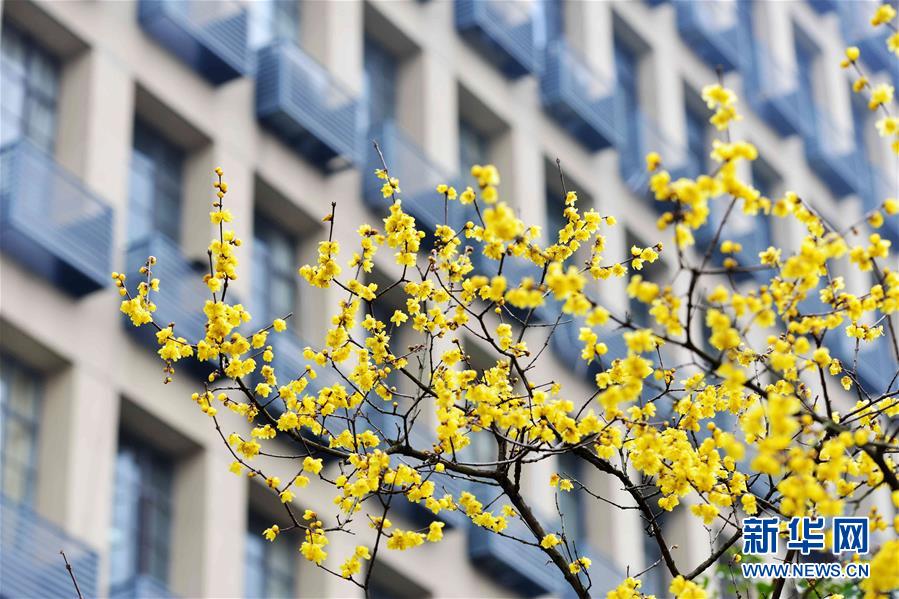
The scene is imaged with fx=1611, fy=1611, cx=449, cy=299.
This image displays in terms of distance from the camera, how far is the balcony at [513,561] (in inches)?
1016

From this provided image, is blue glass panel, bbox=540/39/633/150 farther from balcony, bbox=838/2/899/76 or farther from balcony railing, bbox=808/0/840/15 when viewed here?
balcony, bbox=838/2/899/76

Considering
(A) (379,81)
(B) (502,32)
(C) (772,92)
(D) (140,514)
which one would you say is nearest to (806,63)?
(C) (772,92)

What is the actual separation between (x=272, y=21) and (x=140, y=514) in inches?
365

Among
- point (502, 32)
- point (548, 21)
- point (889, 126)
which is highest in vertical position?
point (548, 21)

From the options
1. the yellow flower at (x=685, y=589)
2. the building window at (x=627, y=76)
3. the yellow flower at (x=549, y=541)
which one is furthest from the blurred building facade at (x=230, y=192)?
the yellow flower at (x=685, y=589)

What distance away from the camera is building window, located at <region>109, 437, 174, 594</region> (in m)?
21.1

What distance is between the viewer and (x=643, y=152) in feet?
111

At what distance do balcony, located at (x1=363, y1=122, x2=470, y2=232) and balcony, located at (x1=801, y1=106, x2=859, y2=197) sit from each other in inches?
632

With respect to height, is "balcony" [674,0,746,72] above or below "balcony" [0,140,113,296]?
above

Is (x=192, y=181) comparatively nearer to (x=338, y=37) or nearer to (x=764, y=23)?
(x=338, y=37)

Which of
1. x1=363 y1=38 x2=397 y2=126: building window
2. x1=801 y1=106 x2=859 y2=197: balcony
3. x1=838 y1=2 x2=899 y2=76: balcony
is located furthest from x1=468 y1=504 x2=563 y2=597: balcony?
x1=838 y1=2 x2=899 y2=76: balcony

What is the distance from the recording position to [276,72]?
2494 cm

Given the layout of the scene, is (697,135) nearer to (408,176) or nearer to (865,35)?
(865,35)

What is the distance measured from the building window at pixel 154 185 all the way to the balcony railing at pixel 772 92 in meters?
19.2
